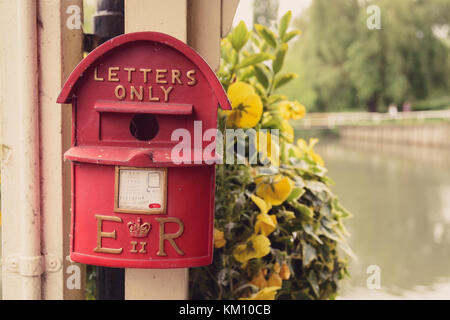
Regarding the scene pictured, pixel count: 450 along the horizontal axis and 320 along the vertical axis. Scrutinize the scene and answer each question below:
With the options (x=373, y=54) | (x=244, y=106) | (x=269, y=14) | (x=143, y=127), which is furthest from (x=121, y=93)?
(x=373, y=54)

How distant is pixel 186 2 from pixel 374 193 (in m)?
5.32

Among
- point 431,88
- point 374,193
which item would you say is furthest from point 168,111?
point 431,88

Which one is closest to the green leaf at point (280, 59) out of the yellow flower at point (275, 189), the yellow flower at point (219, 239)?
the yellow flower at point (275, 189)

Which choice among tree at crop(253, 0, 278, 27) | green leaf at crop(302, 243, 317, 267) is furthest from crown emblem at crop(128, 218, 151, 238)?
tree at crop(253, 0, 278, 27)

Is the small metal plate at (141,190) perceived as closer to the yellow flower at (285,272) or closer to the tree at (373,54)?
the yellow flower at (285,272)

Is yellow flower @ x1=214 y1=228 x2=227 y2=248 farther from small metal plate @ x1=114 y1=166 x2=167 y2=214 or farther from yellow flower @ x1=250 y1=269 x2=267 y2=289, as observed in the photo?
small metal plate @ x1=114 y1=166 x2=167 y2=214

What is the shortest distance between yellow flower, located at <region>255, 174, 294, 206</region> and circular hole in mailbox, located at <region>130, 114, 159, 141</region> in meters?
0.42

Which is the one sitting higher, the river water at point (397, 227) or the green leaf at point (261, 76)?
the green leaf at point (261, 76)

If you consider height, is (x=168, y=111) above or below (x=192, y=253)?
above

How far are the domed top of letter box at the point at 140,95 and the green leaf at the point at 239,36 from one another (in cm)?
49

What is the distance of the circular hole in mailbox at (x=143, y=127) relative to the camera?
118cm

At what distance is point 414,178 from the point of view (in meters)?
7.24

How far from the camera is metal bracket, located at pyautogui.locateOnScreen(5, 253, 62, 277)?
4.20 ft

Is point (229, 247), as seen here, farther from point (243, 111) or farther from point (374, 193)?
point (374, 193)
